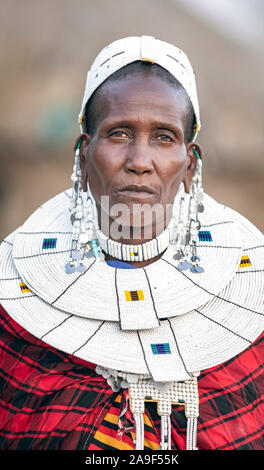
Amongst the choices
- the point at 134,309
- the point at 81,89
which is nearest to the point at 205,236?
the point at 134,309

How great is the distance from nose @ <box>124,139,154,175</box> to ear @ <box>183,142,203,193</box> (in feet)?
0.70

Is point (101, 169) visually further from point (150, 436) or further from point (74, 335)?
point (150, 436)

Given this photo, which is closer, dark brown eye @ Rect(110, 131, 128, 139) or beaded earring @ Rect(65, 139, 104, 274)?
dark brown eye @ Rect(110, 131, 128, 139)

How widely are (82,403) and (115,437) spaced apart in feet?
0.45

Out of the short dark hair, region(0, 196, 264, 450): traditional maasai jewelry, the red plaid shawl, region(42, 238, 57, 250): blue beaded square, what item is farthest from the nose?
the red plaid shawl

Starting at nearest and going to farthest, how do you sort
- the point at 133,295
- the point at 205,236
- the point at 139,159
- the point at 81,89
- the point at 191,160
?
the point at 139,159 → the point at 133,295 → the point at 191,160 → the point at 205,236 → the point at 81,89

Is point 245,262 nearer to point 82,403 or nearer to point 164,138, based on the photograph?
point 164,138

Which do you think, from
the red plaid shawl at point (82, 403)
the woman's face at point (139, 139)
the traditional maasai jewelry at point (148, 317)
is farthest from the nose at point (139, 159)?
the red plaid shawl at point (82, 403)

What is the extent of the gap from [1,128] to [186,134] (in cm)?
373

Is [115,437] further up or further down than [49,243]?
further down

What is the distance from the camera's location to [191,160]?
6.07 feet

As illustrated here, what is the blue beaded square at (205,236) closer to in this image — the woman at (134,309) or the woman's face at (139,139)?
the woman at (134,309)

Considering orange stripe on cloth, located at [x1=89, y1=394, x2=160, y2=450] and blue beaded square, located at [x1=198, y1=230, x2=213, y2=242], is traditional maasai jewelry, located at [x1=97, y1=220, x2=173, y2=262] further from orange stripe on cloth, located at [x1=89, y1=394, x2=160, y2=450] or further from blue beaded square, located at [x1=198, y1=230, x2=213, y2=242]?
orange stripe on cloth, located at [x1=89, y1=394, x2=160, y2=450]

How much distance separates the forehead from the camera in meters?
1.63
